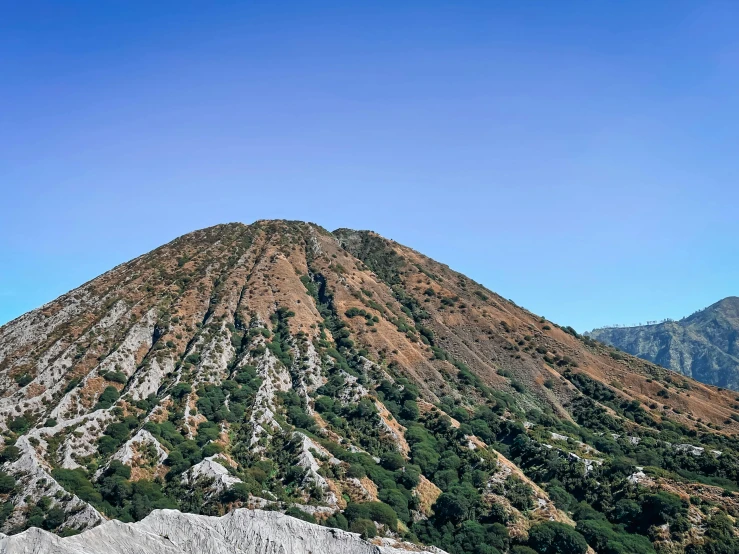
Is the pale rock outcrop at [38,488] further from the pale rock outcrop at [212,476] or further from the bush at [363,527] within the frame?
the bush at [363,527]

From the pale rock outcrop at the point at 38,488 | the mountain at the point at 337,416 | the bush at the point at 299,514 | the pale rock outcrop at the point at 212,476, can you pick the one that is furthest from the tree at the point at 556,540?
the pale rock outcrop at the point at 38,488

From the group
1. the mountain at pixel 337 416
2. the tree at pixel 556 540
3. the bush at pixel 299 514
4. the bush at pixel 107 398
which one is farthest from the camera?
the bush at pixel 107 398

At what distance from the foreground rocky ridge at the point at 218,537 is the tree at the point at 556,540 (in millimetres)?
21665

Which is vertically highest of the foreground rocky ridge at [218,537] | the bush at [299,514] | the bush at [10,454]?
the bush at [10,454]

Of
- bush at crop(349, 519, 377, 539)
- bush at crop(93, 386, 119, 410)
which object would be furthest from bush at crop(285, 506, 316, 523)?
bush at crop(93, 386, 119, 410)

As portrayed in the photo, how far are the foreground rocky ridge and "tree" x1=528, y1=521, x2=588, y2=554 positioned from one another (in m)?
21.7

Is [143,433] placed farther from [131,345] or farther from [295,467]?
[131,345]

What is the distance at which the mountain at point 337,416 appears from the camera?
69875mm

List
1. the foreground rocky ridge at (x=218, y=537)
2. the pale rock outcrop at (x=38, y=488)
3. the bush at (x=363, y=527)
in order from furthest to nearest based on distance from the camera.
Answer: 1. the bush at (x=363, y=527)
2. the pale rock outcrop at (x=38, y=488)
3. the foreground rocky ridge at (x=218, y=537)

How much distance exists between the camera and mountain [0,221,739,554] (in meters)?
69.9

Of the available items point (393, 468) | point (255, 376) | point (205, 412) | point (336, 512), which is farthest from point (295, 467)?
point (255, 376)

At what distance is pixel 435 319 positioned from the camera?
139 meters

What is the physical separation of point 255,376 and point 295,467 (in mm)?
29379

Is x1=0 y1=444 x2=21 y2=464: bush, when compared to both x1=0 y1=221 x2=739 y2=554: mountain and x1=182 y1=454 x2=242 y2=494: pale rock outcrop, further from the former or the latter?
x1=182 y1=454 x2=242 y2=494: pale rock outcrop
